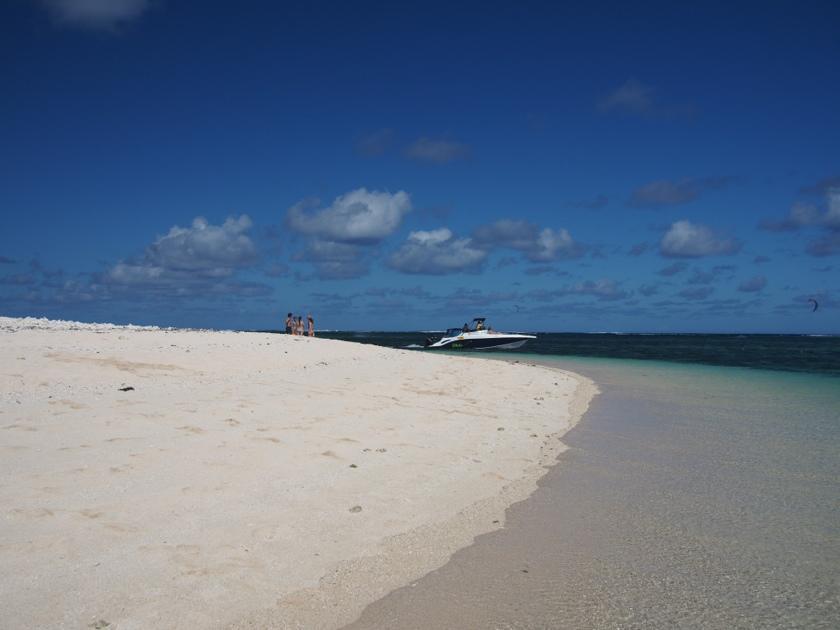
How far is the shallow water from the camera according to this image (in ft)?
14.2

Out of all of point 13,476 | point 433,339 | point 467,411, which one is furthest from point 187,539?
point 433,339

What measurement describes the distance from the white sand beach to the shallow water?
412 mm

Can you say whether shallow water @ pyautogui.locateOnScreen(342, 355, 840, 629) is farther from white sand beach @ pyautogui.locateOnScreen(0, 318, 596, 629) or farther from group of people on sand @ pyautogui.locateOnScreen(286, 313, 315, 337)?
group of people on sand @ pyautogui.locateOnScreen(286, 313, 315, 337)

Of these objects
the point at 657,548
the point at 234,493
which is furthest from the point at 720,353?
the point at 234,493

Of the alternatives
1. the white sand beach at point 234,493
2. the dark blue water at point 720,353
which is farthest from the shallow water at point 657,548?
the dark blue water at point 720,353

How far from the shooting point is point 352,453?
8398 millimetres

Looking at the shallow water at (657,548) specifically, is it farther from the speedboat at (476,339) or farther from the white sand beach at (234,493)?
the speedboat at (476,339)

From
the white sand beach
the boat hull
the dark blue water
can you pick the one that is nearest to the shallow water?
the white sand beach

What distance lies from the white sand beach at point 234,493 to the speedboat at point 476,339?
43421mm

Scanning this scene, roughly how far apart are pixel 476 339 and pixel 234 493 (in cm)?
5206

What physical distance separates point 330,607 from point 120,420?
6.46m

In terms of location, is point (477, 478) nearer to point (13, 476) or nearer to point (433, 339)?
point (13, 476)

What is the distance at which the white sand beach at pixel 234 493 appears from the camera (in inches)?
169

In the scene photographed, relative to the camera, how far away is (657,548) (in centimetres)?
→ 555
